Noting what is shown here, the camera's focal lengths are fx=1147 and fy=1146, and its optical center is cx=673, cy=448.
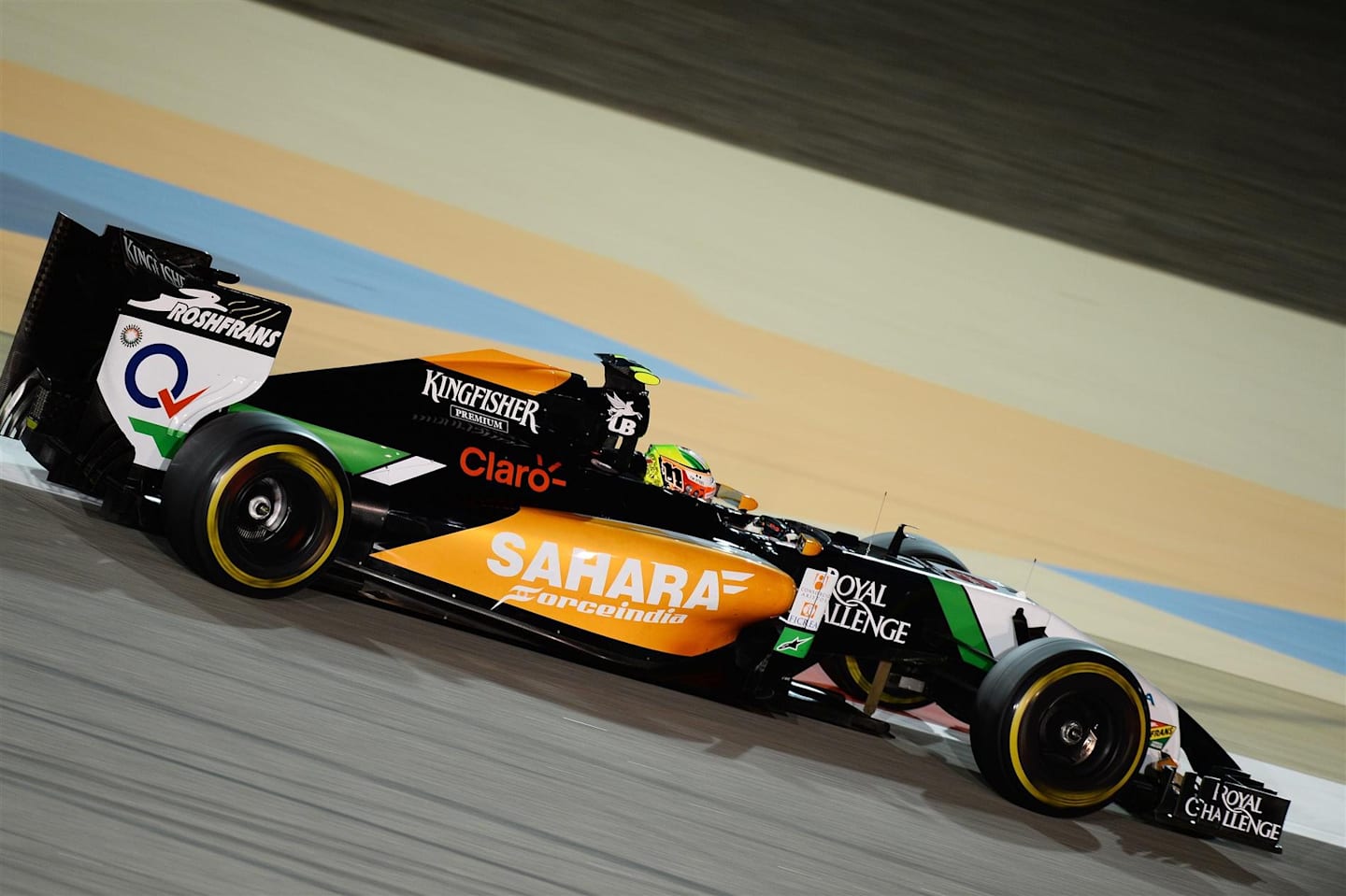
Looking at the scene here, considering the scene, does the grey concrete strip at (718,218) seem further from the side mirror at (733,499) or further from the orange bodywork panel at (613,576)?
the orange bodywork panel at (613,576)

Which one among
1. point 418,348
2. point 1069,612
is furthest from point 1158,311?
point 418,348

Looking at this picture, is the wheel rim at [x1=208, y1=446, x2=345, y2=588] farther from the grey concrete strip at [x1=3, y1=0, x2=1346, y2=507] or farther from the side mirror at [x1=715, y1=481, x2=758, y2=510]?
the grey concrete strip at [x1=3, y1=0, x2=1346, y2=507]

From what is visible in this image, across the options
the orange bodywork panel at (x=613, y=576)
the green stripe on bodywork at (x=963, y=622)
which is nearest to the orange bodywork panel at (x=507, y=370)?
the orange bodywork panel at (x=613, y=576)

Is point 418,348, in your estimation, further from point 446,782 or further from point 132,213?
point 446,782

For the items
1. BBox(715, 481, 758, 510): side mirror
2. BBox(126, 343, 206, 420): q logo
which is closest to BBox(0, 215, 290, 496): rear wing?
BBox(126, 343, 206, 420): q logo

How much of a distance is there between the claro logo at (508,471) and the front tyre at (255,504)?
47cm

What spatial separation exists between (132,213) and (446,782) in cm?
492

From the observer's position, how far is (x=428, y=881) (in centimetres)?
233

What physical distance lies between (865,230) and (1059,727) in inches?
144

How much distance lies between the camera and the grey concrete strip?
6.69 metres

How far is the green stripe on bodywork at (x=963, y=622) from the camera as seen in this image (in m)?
4.16

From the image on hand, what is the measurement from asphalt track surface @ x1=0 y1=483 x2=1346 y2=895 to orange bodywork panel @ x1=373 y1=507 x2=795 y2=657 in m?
0.21

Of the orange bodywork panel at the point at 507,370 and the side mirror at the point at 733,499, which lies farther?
the side mirror at the point at 733,499

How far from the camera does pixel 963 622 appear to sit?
13.8ft
